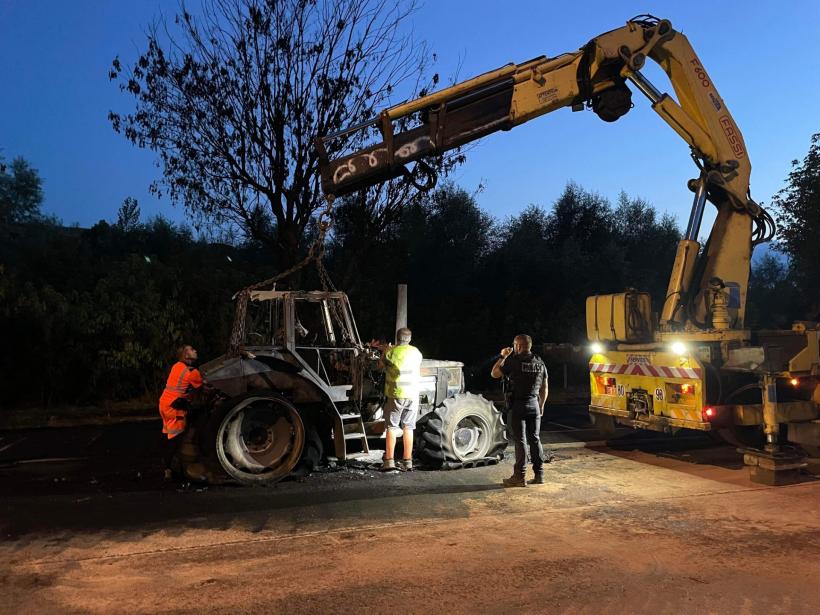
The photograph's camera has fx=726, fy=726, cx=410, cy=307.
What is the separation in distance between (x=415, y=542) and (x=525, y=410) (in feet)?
9.32

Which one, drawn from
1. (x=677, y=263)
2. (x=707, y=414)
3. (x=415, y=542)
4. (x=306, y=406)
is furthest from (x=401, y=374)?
(x=677, y=263)

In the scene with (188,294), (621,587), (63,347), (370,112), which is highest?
(370,112)

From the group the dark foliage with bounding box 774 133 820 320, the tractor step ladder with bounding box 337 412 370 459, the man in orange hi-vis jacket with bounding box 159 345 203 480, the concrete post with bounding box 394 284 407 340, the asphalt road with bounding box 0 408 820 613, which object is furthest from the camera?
the dark foliage with bounding box 774 133 820 320

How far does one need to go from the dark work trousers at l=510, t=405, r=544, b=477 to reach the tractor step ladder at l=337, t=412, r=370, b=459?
1789 millimetres

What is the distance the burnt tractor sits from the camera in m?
8.31

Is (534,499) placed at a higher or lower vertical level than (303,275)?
lower

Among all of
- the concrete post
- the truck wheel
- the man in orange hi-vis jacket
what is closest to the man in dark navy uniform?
the concrete post

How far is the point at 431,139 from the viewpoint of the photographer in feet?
29.1

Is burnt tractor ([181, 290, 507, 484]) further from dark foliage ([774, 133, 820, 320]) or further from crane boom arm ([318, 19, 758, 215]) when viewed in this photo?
dark foliage ([774, 133, 820, 320])

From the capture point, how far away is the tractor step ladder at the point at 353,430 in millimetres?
8680

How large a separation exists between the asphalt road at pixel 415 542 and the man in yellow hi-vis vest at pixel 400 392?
1.27 ft

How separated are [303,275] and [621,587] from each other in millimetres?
13745

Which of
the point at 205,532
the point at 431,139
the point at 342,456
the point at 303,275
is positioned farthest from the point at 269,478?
the point at 303,275

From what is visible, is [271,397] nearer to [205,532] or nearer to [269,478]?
[269,478]
